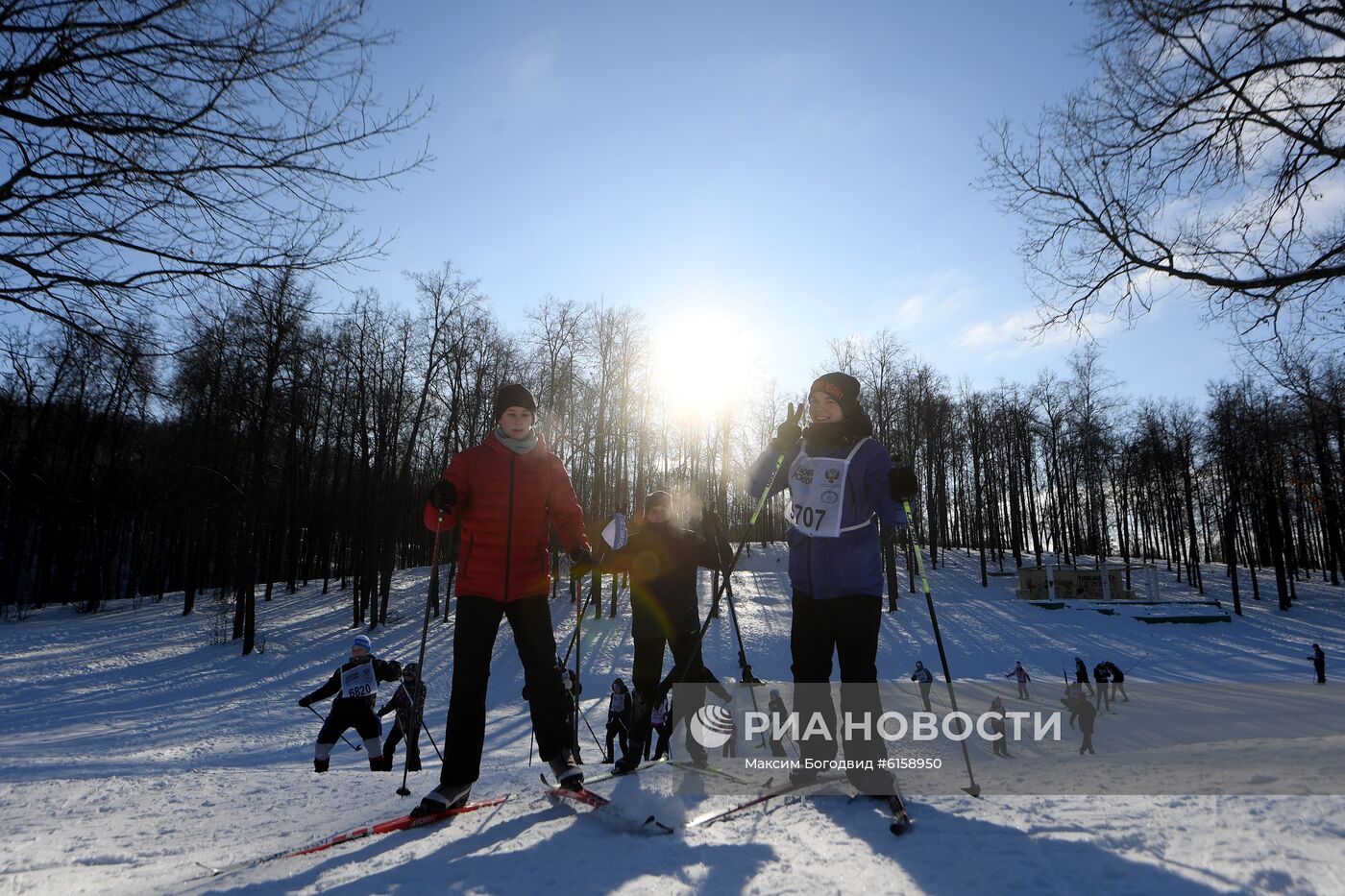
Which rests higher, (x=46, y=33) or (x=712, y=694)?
(x=46, y=33)

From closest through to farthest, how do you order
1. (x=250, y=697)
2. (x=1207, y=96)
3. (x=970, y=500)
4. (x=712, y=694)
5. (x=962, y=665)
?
(x=712, y=694) < (x=1207, y=96) < (x=250, y=697) < (x=962, y=665) < (x=970, y=500)

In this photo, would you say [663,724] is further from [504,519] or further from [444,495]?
[444,495]

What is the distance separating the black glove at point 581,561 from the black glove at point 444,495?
74cm

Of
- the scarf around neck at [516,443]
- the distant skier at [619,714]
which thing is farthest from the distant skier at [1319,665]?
the scarf around neck at [516,443]

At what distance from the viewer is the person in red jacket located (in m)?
3.53

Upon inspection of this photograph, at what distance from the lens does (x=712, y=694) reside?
17.1ft

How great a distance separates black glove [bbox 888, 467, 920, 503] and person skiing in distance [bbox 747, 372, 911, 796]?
0.03ft

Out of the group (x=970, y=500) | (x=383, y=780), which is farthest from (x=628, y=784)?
(x=970, y=500)

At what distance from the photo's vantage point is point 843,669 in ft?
12.0

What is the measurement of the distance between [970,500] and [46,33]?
170 ft

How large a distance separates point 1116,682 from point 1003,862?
16268mm

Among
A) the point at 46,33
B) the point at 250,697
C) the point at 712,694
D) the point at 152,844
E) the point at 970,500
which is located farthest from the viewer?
the point at 970,500

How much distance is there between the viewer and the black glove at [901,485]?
3.67 m

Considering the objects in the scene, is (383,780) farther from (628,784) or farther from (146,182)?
(146,182)
